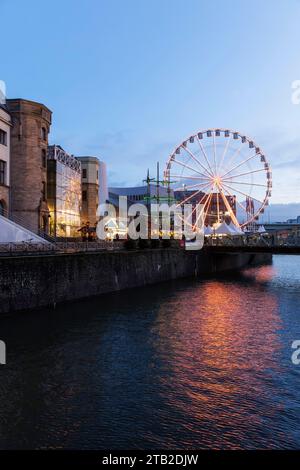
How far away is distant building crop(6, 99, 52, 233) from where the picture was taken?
49125 mm

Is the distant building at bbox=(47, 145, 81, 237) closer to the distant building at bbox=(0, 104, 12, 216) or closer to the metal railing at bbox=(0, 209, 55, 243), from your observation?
the metal railing at bbox=(0, 209, 55, 243)

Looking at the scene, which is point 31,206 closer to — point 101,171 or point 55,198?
point 55,198

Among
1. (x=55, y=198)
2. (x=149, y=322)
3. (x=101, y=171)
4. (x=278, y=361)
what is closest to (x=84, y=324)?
(x=149, y=322)

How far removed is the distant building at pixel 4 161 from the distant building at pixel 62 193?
424 inches

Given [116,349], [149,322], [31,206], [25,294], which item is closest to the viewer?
[116,349]

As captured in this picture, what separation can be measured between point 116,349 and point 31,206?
31798mm

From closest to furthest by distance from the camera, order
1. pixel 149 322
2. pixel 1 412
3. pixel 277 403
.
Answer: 1. pixel 1 412
2. pixel 277 403
3. pixel 149 322

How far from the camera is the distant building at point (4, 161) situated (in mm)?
45906

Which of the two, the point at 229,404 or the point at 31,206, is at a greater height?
the point at 31,206

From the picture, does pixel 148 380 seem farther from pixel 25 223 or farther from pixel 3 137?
pixel 3 137

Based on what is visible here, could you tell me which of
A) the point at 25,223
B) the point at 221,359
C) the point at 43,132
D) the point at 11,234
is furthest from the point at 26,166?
the point at 221,359

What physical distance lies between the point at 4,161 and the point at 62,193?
52.9 feet

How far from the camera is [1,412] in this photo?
13664 millimetres

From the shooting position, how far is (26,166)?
49719 millimetres
